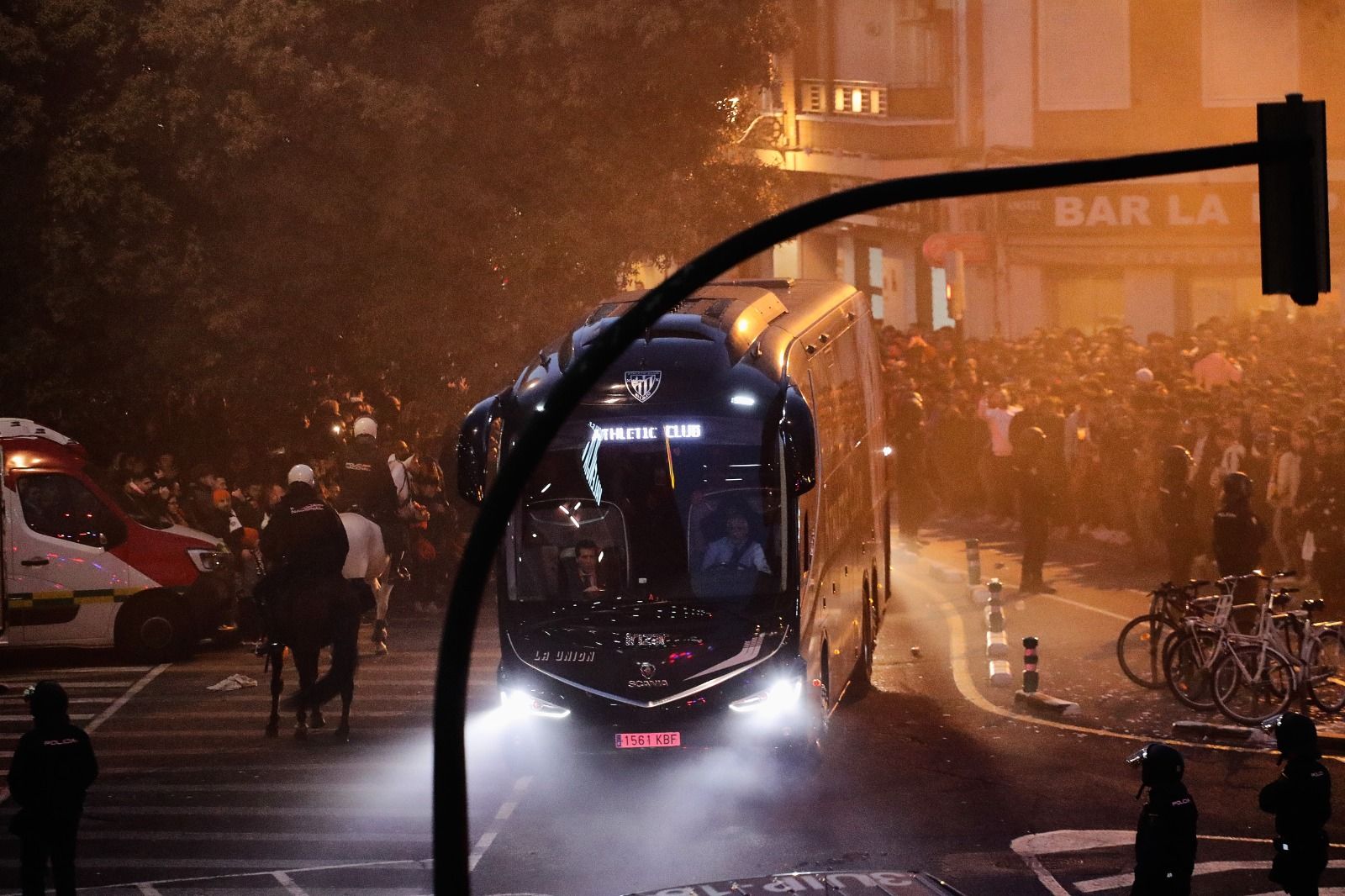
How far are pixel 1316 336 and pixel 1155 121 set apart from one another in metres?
19.4

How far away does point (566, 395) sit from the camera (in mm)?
5699

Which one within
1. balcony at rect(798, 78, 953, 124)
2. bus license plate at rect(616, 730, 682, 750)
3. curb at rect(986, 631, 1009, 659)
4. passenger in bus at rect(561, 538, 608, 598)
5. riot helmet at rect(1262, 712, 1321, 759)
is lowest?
curb at rect(986, 631, 1009, 659)

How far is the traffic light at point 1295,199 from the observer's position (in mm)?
6625

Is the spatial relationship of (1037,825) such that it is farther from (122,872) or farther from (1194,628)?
(122,872)

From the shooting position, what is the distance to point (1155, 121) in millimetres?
46406

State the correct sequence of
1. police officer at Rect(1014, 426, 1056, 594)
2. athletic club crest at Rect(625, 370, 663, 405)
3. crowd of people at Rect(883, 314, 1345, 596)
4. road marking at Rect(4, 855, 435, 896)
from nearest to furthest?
1. road marking at Rect(4, 855, 435, 896)
2. athletic club crest at Rect(625, 370, 663, 405)
3. crowd of people at Rect(883, 314, 1345, 596)
4. police officer at Rect(1014, 426, 1056, 594)

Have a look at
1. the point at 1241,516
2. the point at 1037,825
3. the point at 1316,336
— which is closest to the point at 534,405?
the point at 1037,825

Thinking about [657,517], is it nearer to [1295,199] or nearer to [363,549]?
[363,549]

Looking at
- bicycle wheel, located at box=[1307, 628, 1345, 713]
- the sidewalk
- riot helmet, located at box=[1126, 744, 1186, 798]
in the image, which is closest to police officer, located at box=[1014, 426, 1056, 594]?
the sidewalk

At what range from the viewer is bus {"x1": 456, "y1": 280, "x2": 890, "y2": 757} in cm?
1284

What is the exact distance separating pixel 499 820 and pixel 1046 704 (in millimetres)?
5168

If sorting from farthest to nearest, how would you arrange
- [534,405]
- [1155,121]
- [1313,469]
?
[1155,121] → [1313,469] → [534,405]

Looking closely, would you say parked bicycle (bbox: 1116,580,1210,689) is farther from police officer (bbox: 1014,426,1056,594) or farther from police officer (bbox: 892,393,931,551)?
police officer (bbox: 892,393,931,551)

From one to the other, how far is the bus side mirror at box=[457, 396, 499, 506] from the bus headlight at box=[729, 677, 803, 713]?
243 centimetres
